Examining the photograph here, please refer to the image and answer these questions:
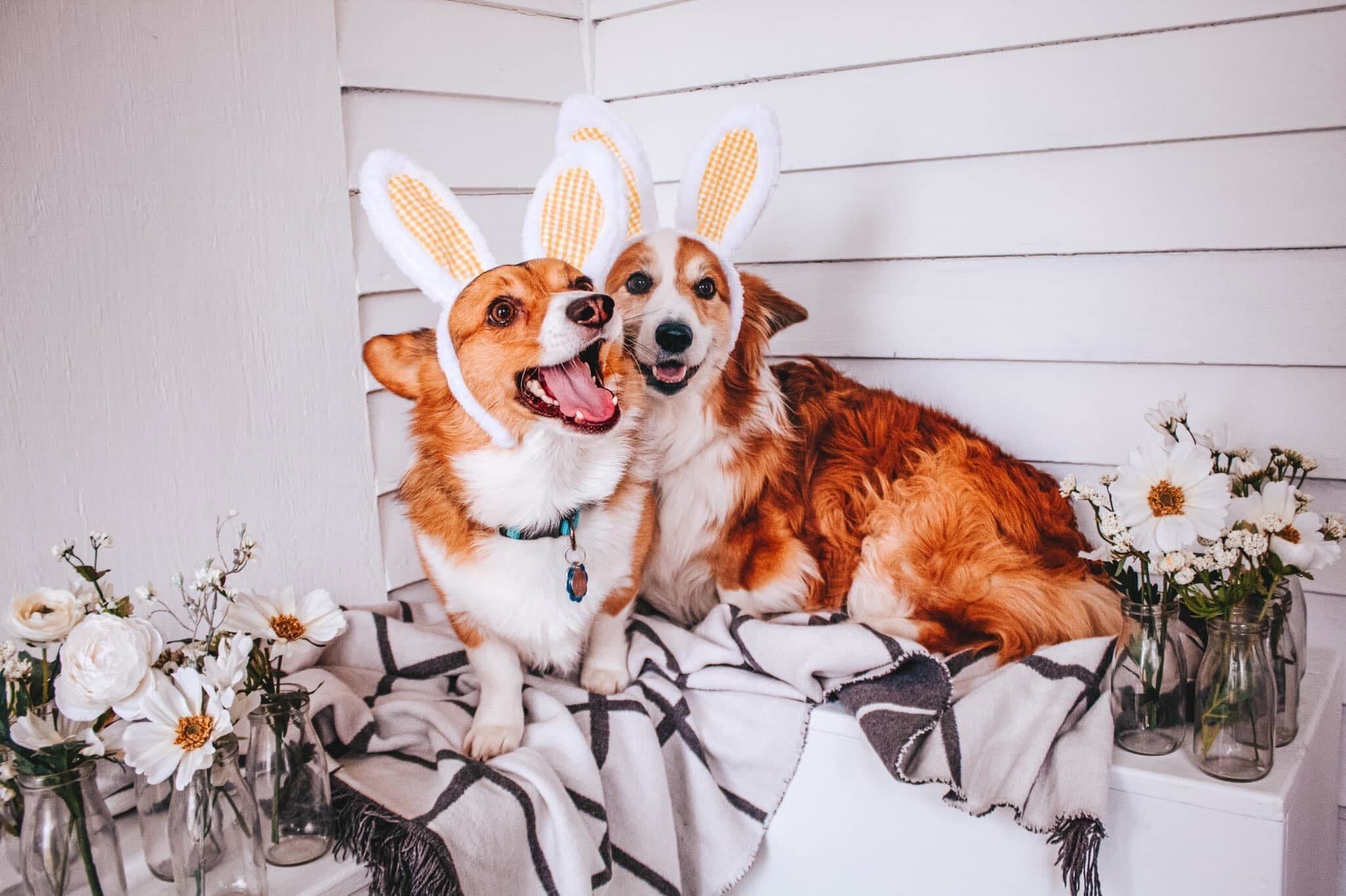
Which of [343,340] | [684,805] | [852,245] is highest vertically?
[852,245]

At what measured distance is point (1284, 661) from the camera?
1477 mm

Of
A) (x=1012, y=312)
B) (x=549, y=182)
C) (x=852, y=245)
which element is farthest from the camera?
(x=852, y=245)

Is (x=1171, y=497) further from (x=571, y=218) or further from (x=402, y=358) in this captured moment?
(x=402, y=358)

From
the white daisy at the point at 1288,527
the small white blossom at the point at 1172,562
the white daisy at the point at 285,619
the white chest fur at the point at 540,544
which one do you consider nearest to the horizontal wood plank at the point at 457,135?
the white chest fur at the point at 540,544

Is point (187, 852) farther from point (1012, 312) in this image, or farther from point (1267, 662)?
point (1012, 312)

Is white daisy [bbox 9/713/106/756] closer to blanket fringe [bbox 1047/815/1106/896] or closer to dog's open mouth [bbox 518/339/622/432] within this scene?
dog's open mouth [bbox 518/339/622/432]

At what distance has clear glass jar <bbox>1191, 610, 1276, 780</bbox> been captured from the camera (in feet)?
4.35

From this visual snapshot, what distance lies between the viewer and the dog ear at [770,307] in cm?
179

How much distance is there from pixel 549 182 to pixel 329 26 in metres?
0.56

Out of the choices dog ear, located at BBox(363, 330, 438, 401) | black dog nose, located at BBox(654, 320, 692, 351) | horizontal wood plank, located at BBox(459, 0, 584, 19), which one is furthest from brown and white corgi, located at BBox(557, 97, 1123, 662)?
horizontal wood plank, located at BBox(459, 0, 584, 19)

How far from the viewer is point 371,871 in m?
1.28

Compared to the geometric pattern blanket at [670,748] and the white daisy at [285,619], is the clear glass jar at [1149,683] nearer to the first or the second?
the geometric pattern blanket at [670,748]

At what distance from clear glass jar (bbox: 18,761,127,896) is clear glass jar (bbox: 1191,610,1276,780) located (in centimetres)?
136

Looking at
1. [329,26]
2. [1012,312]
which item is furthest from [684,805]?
[329,26]
